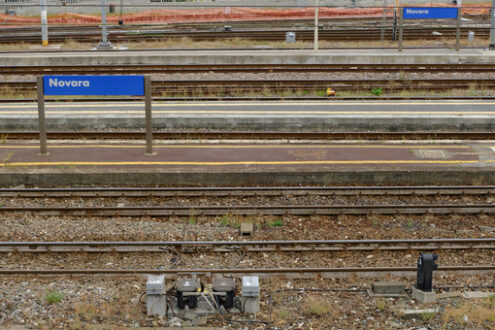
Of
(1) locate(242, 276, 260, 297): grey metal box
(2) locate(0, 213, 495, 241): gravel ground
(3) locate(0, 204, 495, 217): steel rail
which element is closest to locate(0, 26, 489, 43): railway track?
(3) locate(0, 204, 495, 217): steel rail

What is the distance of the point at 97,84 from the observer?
560 inches

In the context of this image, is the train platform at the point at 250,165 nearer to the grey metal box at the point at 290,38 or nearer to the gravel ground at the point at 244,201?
the gravel ground at the point at 244,201

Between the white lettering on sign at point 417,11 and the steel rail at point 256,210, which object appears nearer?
the steel rail at point 256,210

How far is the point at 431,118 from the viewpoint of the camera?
1698 cm

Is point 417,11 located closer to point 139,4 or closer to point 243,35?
point 243,35

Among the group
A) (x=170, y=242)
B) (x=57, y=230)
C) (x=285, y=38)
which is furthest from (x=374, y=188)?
(x=285, y=38)

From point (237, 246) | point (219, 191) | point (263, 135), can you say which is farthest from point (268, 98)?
point (237, 246)

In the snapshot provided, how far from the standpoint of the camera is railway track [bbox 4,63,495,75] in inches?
888

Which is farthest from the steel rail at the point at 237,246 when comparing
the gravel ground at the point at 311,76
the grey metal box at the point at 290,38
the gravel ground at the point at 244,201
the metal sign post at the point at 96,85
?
the grey metal box at the point at 290,38

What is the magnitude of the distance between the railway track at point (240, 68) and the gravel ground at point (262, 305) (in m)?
13.5

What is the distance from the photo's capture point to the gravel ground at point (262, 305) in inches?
341

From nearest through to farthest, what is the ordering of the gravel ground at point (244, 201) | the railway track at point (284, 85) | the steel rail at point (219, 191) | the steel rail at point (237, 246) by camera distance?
the steel rail at point (237, 246)
the gravel ground at point (244, 201)
the steel rail at point (219, 191)
the railway track at point (284, 85)

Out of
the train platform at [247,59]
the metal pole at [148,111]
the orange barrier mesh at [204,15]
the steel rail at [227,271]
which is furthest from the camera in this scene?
the orange barrier mesh at [204,15]

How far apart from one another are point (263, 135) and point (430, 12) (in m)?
12.5
